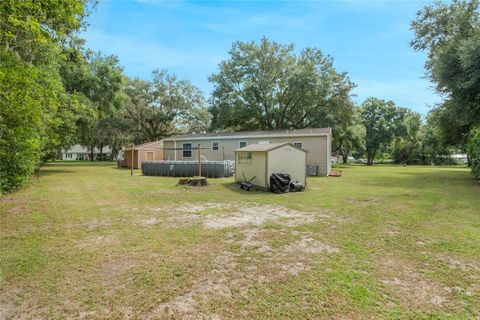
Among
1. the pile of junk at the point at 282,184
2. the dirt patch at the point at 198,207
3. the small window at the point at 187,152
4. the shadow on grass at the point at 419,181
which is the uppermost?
the small window at the point at 187,152

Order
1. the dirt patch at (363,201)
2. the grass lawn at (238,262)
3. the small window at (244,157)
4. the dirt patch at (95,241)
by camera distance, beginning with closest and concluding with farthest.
→ 1. the grass lawn at (238,262)
2. the dirt patch at (95,241)
3. the dirt patch at (363,201)
4. the small window at (244,157)

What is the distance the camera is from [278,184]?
10.2m

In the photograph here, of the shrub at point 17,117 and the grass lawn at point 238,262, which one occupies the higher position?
the shrub at point 17,117

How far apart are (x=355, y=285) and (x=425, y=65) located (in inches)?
792

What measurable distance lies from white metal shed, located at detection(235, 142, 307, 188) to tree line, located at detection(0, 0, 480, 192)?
21.5ft

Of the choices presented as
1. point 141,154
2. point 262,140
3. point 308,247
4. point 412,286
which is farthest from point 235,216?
point 141,154

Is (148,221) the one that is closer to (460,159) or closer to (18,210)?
(18,210)

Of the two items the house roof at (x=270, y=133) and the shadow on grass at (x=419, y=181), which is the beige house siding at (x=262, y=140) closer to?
the house roof at (x=270, y=133)

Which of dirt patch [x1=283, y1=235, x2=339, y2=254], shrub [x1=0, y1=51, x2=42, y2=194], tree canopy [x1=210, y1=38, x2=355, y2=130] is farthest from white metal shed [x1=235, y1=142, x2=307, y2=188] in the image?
tree canopy [x1=210, y1=38, x2=355, y2=130]

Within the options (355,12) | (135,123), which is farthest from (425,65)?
(135,123)

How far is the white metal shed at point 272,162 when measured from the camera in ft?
35.2

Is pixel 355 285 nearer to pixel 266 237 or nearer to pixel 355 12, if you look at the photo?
pixel 266 237

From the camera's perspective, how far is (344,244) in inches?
174

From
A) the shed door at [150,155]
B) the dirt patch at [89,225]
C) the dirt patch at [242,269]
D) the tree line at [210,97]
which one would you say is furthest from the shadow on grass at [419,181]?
the shed door at [150,155]
